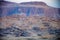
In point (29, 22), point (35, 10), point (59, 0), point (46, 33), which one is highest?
point (59, 0)

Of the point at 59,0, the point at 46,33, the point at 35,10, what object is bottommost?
the point at 46,33

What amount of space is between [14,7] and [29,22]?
362mm

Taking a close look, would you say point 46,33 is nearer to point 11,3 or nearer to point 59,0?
point 59,0

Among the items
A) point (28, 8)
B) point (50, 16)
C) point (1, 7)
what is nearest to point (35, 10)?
point (28, 8)

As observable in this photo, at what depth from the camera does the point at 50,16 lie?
2.21 m

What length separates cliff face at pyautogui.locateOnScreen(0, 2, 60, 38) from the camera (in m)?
2.13

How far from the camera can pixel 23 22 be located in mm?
2158

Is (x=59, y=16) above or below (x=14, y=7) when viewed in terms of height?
below

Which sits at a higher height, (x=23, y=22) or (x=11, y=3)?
(x=11, y=3)

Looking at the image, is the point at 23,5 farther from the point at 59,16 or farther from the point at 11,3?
the point at 59,16

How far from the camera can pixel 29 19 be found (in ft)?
7.12

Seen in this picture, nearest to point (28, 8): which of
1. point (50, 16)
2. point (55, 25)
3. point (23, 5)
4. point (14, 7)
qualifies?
point (23, 5)

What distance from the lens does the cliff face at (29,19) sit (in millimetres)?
2135

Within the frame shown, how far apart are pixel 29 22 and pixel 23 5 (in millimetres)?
309
